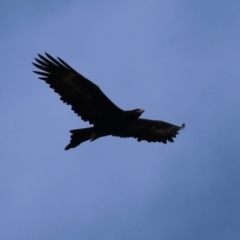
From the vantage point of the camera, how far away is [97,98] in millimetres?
26141

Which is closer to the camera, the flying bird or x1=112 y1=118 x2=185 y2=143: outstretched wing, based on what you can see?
the flying bird

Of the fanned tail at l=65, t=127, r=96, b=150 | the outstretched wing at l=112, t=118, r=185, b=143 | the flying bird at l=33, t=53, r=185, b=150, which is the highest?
the outstretched wing at l=112, t=118, r=185, b=143

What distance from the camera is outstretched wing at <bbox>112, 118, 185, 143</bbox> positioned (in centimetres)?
2814

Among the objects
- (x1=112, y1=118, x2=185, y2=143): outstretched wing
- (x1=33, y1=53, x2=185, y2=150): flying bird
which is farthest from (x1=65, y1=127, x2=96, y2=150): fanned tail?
(x1=112, y1=118, x2=185, y2=143): outstretched wing

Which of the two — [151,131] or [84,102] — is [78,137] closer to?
[84,102]

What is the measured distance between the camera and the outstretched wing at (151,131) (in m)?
28.1

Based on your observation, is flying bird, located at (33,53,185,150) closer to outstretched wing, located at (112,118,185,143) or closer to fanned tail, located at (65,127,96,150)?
fanned tail, located at (65,127,96,150)

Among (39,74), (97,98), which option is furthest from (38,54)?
(97,98)

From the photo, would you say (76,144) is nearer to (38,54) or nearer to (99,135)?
(99,135)

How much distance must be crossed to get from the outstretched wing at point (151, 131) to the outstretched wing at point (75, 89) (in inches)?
63.0

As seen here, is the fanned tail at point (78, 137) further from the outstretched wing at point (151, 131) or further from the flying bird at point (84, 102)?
the outstretched wing at point (151, 131)

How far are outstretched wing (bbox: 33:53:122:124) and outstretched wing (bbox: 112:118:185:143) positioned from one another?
1600mm

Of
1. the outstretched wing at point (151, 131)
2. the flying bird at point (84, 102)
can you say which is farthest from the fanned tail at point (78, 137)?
the outstretched wing at point (151, 131)

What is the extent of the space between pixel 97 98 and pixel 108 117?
28.0 inches
